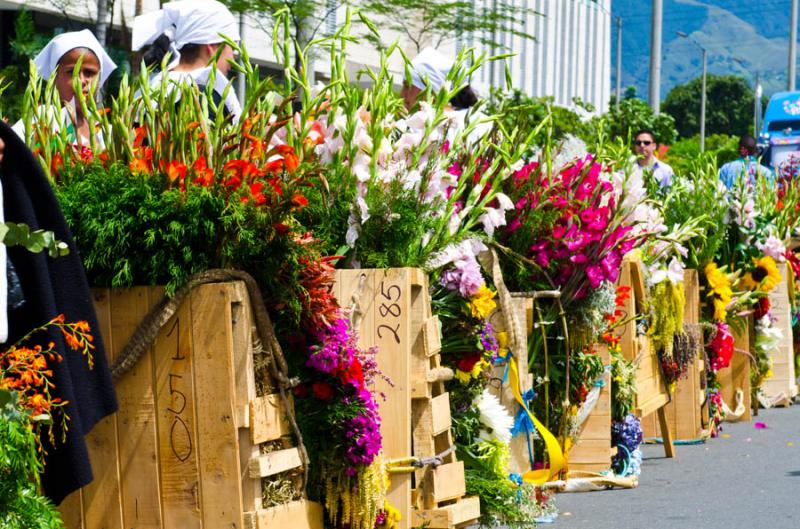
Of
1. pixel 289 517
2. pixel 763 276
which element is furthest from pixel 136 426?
pixel 763 276

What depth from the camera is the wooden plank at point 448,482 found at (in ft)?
17.1

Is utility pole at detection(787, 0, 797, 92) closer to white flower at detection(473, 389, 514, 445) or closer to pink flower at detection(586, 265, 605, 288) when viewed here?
pink flower at detection(586, 265, 605, 288)

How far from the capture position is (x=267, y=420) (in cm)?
406

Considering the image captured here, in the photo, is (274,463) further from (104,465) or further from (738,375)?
(738,375)

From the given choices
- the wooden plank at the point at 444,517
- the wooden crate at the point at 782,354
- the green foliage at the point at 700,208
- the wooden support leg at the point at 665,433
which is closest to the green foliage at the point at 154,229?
the wooden plank at the point at 444,517

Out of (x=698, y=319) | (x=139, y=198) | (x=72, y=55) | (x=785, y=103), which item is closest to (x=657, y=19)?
(x=785, y=103)

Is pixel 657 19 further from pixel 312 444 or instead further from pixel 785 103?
pixel 312 444

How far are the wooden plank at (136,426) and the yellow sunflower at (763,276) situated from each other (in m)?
7.64

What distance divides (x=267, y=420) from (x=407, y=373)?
3.09 feet

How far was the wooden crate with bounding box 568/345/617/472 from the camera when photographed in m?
7.30

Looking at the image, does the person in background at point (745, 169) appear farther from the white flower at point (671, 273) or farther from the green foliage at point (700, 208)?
the white flower at point (671, 273)

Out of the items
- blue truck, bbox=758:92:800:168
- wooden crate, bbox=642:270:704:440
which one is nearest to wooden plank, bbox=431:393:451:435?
wooden crate, bbox=642:270:704:440

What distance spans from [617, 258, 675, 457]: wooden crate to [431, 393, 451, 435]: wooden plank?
267cm

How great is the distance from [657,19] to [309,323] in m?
16.7
